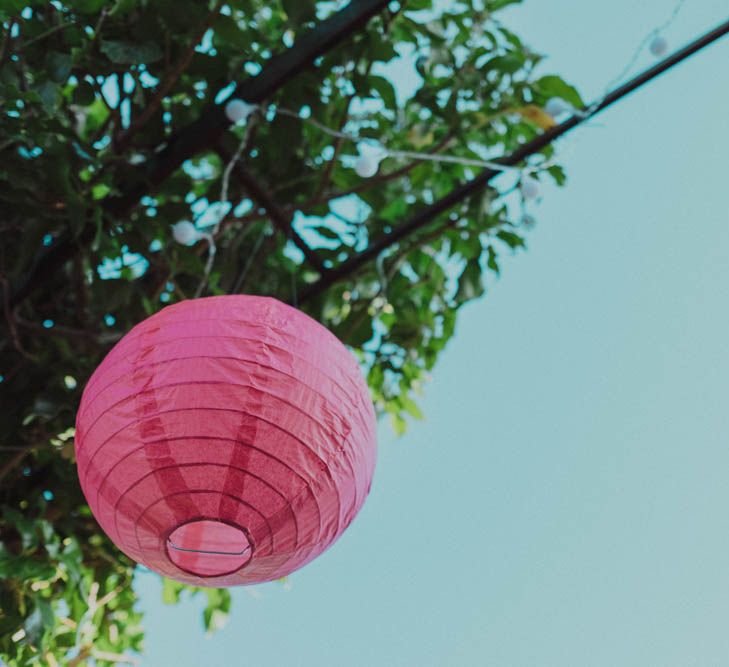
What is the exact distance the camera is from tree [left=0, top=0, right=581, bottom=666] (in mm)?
1487

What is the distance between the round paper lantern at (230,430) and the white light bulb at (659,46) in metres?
0.76

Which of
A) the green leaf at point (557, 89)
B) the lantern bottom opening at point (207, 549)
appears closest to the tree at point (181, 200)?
the green leaf at point (557, 89)

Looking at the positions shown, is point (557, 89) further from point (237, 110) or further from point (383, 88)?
point (237, 110)

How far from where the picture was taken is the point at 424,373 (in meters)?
2.09

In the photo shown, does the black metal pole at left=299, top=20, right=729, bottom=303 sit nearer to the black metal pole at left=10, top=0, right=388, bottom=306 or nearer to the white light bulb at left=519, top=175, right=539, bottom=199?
the white light bulb at left=519, top=175, right=539, bottom=199

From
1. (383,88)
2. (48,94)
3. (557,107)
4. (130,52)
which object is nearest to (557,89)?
(557,107)

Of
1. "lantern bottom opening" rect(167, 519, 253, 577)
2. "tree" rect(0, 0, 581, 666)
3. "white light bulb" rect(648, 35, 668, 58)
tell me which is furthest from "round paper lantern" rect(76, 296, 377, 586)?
"white light bulb" rect(648, 35, 668, 58)

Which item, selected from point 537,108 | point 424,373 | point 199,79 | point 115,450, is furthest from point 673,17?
point 115,450

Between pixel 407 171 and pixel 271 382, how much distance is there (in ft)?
2.83

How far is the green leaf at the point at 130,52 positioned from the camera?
1438 millimetres

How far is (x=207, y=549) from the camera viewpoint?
3.41 feet

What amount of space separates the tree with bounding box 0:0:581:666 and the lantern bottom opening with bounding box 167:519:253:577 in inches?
18.8

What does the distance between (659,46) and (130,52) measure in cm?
75

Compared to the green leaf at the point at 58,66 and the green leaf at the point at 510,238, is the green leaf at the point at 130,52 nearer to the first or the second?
the green leaf at the point at 58,66
